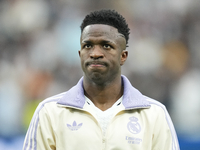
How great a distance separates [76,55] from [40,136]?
117 inches

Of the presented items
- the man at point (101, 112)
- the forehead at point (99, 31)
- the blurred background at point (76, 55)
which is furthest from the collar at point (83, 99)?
the blurred background at point (76, 55)

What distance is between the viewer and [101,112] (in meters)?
2.12

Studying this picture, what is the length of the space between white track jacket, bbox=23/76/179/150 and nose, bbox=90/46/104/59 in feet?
1.02

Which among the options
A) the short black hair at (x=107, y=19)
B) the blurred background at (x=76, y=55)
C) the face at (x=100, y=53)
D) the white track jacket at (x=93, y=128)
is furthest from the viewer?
the blurred background at (x=76, y=55)

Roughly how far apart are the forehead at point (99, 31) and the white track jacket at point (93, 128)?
436 millimetres

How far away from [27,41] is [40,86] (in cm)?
83

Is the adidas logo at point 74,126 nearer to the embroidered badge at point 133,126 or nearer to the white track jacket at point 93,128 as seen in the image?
the white track jacket at point 93,128

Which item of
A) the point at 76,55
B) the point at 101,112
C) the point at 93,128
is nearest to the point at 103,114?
the point at 101,112

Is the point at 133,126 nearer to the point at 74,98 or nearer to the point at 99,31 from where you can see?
the point at 74,98

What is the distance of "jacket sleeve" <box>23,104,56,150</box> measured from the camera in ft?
6.39

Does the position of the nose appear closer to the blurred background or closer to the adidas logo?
the adidas logo

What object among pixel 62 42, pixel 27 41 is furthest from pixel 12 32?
pixel 62 42

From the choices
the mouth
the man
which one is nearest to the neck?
the man

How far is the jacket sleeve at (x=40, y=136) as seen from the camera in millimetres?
1948
